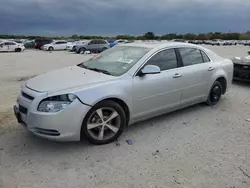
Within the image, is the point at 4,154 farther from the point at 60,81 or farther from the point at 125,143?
the point at 125,143

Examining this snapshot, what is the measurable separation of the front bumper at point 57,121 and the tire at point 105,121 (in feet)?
0.38

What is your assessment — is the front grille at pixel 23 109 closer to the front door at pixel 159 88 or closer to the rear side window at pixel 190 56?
the front door at pixel 159 88

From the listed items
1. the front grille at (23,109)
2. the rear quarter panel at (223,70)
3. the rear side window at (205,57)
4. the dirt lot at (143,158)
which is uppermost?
the rear side window at (205,57)

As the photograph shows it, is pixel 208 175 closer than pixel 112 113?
Yes

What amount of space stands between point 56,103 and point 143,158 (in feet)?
4.57

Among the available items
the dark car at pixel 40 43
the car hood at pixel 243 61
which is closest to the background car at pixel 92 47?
the dark car at pixel 40 43

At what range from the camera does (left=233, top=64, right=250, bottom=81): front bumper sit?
786cm

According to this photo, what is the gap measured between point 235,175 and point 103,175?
1602 millimetres

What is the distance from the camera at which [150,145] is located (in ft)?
12.5

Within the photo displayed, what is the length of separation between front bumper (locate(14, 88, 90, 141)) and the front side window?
1.52 metres

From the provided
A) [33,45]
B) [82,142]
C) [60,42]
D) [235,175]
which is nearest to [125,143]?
[82,142]

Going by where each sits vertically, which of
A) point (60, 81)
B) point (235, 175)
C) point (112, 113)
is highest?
point (60, 81)

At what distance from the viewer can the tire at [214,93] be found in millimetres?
5547

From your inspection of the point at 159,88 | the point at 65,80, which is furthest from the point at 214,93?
the point at 65,80
